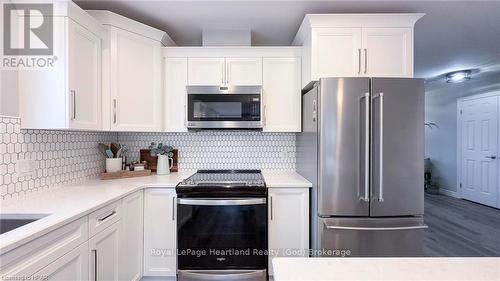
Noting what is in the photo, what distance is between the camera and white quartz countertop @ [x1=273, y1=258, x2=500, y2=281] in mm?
726

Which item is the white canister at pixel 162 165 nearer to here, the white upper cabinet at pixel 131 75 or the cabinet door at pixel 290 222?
the white upper cabinet at pixel 131 75

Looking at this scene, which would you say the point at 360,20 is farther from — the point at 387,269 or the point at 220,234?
the point at 220,234

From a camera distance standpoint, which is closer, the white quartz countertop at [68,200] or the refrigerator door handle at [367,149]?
the white quartz countertop at [68,200]

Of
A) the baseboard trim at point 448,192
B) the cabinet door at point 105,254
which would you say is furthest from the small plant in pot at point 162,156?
the baseboard trim at point 448,192

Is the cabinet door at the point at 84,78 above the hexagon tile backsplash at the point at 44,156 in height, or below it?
above

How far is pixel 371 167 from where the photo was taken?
6.07 feet

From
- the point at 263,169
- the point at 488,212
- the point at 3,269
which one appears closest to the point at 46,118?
the point at 3,269

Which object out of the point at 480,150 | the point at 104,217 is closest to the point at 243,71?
the point at 104,217

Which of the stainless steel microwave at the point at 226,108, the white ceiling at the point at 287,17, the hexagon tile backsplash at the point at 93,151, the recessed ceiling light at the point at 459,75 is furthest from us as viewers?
the recessed ceiling light at the point at 459,75

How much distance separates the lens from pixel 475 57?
3.41m

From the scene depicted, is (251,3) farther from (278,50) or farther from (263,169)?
(263,169)

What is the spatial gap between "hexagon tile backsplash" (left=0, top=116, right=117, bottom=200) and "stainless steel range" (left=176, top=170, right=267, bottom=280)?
0.91 meters

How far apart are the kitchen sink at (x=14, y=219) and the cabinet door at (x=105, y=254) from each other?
1.00 ft

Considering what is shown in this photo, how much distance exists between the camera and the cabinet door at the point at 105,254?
149cm
